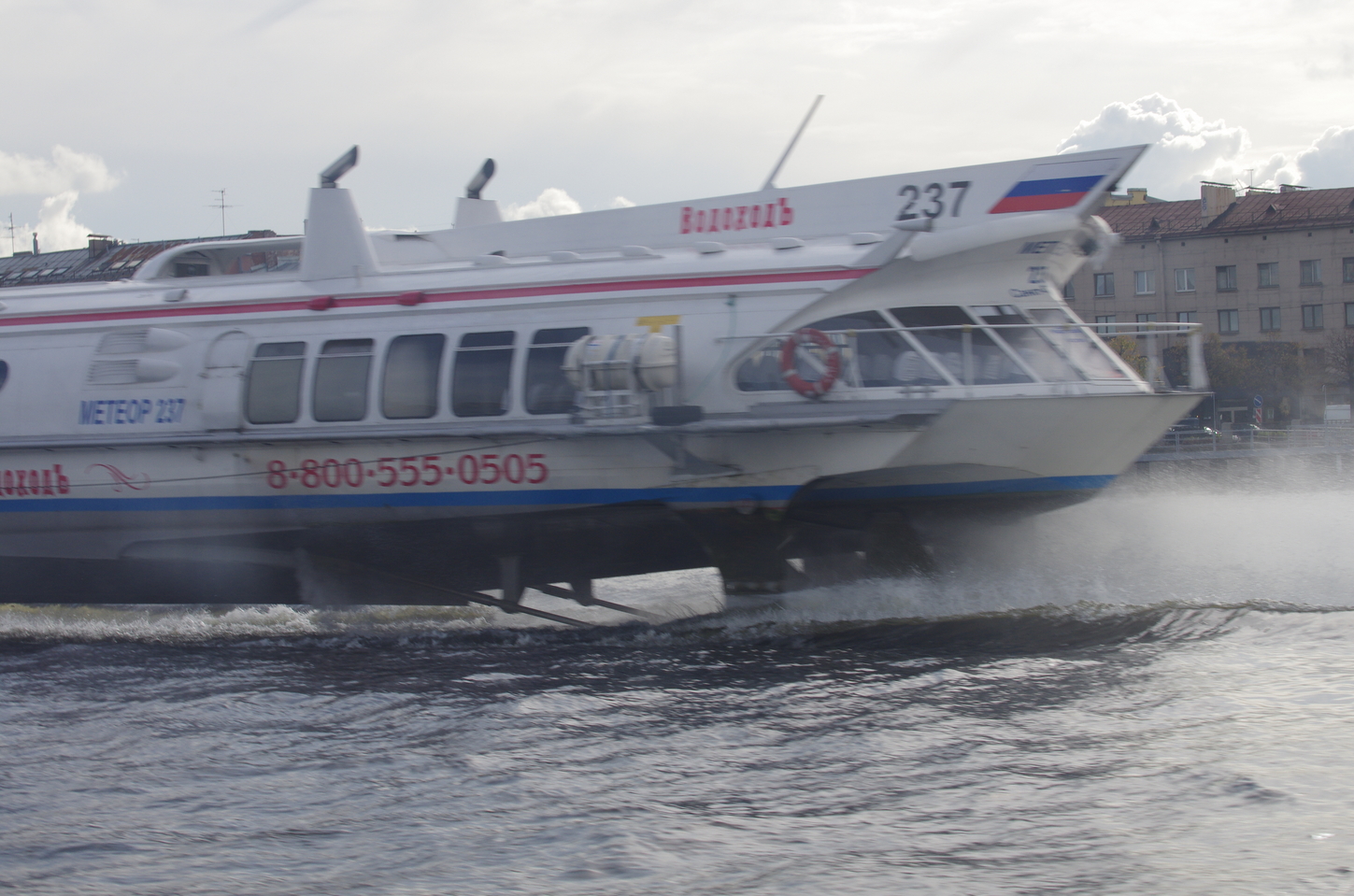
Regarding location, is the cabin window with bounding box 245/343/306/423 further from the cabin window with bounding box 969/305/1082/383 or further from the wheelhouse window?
the wheelhouse window

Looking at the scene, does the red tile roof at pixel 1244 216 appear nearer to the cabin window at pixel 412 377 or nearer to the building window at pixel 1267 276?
the building window at pixel 1267 276

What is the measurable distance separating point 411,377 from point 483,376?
61cm

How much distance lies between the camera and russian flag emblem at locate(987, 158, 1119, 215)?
8836mm

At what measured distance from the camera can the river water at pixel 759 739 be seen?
5090mm

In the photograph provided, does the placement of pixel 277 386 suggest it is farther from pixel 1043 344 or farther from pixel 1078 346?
pixel 1078 346

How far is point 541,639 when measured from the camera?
32.3 feet

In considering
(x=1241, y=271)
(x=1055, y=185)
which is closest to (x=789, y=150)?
(x=1055, y=185)

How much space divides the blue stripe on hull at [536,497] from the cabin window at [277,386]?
0.66 metres

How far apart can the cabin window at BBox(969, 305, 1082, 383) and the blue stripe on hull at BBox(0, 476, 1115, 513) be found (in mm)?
737

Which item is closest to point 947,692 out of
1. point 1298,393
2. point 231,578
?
point 231,578

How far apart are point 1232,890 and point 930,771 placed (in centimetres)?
165

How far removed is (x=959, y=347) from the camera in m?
8.77

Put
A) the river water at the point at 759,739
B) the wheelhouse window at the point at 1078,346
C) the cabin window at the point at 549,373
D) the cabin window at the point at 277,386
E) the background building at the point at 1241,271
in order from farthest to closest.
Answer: the background building at the point at 1241,271 → the cabin window at the point at 277,386 → the cabin window at the point at 549,373 → the wheelhouse window at the point at 1078,346 → the river water at the point at 759,739

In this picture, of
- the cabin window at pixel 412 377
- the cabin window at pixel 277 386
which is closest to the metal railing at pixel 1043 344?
the cabin window at pixel 412 377
